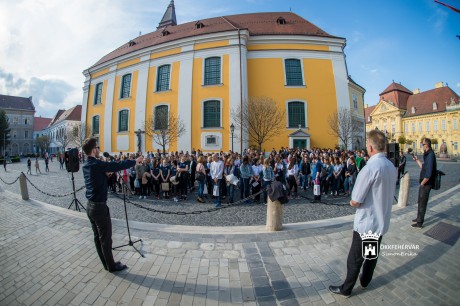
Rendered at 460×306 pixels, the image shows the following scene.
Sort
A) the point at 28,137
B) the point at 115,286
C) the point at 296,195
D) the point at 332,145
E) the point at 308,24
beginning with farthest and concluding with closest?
the point at 28,137
the point at 308,24
the point at 332,145
the point at 296,195
the point at 115,286

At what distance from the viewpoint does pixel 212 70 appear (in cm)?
2231

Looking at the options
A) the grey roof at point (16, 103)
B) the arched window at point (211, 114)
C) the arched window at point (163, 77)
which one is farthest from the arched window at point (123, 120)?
the grey roof at point (16, 103)

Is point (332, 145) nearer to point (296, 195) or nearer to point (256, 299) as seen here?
point (296, 195)

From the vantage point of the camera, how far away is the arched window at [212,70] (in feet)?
72.7

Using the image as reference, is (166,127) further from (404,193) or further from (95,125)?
(404,193)

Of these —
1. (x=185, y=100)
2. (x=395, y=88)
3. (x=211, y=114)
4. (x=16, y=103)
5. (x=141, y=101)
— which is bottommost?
(x=211, y=114)

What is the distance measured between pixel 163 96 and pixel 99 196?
21.9m

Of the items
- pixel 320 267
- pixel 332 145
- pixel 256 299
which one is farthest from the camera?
pixel 332 145

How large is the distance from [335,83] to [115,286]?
24999mm

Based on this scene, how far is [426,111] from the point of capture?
161ft

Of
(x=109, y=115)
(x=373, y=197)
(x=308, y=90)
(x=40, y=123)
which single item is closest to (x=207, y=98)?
(x=308, y=90)

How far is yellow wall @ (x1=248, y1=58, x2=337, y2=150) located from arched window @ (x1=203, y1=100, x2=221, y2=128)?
4.15 metres

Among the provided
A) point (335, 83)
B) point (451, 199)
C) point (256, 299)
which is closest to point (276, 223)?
point (256, 299)

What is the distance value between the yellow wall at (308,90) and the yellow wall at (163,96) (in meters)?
8.23
